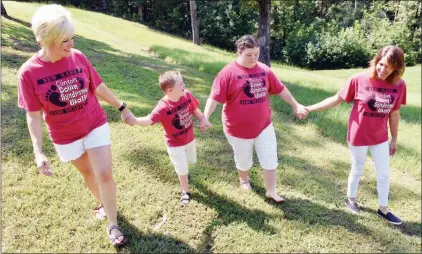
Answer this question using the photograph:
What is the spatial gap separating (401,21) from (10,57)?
1199 cm

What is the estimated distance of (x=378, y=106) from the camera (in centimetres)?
371

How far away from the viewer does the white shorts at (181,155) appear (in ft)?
12.6

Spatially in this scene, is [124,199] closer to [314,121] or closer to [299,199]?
[299,199]

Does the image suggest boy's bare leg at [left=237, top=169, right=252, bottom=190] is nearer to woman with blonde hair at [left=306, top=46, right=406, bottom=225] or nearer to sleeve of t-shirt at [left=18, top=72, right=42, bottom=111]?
woman with blonde hair at [left=306, top=46, right=406, bottom=225]

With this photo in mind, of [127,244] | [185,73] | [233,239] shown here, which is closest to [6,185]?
[127,244]

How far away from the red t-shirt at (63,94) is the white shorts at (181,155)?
90 cm

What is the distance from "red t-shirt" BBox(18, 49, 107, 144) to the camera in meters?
2.79

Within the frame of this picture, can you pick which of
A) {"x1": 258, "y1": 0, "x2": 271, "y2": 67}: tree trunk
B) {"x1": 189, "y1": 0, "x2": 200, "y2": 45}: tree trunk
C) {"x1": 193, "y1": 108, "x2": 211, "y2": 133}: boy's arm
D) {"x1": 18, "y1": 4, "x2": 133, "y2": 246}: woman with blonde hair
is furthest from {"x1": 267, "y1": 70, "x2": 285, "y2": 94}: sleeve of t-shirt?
{"x1": 189, "y1": 0, "x2": 200, "y2": 45}: tree trunk

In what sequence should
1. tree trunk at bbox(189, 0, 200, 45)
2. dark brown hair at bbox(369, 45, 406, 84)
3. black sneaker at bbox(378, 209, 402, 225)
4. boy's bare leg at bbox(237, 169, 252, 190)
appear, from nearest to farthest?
dark brown hair at bbox(369, 45, 406, 84) → black sneaker at bbox(378, 209, 402, 225) → boy's bare leg at bbox(237, 169, 252, 190) → tree trunk at bbox(189, 0, 200, 45)

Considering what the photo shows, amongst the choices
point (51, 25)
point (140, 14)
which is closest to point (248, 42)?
point (51, 25)

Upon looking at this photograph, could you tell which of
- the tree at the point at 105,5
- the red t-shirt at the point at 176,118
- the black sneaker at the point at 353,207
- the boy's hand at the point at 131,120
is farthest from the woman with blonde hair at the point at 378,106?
the tree at the point at 105,5

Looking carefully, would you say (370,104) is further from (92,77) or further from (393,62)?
(92,77)

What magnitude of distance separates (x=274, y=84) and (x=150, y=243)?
2.09 meters

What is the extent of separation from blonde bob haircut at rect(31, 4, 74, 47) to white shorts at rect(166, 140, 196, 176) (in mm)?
1615
